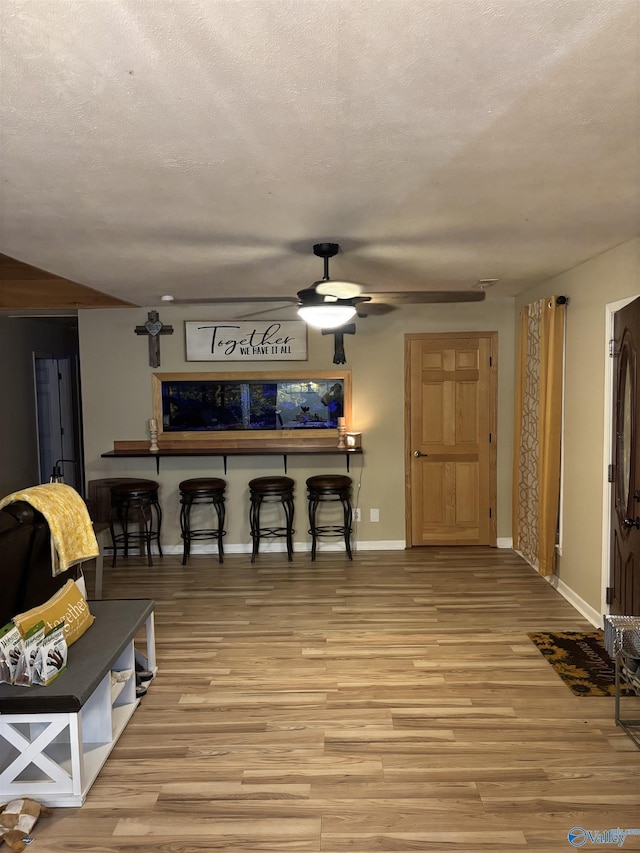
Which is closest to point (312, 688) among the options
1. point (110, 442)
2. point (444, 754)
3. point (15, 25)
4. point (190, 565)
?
point (444, 754)

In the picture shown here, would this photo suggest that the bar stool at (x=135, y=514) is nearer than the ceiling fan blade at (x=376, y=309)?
No

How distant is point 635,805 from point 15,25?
3141 mm

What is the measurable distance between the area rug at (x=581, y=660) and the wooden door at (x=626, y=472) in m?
0.28

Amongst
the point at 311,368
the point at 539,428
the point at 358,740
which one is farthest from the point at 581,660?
the point at 311,368

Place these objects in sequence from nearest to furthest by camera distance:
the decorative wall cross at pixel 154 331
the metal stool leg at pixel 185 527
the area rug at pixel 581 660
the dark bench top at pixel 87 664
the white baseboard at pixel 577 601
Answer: the dark bench top at pixel 87 664, the area rug at pixel 581 660, the white baseboard at pixel 577 601, the metal stool leg at pixel 185 527, the decorative wall cross at pixel 154 331

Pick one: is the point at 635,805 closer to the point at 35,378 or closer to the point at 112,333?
the point at 112,333

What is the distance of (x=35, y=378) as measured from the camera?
7.64 metres

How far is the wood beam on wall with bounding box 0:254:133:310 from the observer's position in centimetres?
560

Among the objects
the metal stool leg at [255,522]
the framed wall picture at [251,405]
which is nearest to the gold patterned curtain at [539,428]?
the framed wall picture at [251,405]

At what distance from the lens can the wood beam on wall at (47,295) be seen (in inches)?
220

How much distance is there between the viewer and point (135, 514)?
598cm

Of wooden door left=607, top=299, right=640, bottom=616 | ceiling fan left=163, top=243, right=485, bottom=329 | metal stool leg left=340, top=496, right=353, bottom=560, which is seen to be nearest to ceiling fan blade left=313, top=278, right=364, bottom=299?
ceiling fan left=163, top=243, right=485, bottom=329

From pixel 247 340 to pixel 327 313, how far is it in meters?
2.75

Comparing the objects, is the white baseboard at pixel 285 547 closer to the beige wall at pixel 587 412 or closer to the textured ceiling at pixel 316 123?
the beige wall at pixel 587 412
